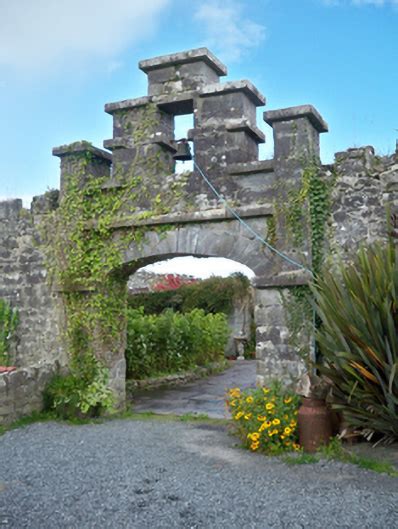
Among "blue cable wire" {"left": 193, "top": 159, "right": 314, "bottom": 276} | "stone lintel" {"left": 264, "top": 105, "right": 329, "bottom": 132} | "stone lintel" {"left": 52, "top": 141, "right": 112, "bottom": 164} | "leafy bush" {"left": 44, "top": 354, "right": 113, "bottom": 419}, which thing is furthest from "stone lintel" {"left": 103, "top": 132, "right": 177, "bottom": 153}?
"leafy bush" {"left": 44, "top": 354, "right": 113, "bottom": 419}

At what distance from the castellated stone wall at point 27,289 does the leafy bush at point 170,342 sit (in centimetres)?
282

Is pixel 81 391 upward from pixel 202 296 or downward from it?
downward

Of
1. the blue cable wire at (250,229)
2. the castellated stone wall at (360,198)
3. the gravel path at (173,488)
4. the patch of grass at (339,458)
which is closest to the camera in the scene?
the gravel path at (173,488)

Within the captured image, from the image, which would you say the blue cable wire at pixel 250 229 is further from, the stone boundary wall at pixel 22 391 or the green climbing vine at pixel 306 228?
the stone boundary wall at pixel 22 391

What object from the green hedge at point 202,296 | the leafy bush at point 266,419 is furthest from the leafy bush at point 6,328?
the green hedge at point 202,296

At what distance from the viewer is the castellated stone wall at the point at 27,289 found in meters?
8.09

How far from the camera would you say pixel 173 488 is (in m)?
4.46

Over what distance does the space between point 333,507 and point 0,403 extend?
4.32 metres

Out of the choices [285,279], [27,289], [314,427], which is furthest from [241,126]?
[27,289]

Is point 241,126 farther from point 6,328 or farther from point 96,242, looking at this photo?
point 6,328

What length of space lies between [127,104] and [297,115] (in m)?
2.46

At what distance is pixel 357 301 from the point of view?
5.33 meters

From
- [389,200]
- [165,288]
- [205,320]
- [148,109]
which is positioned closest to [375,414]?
[389,200]

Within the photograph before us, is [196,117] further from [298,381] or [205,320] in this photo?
[205,320]
